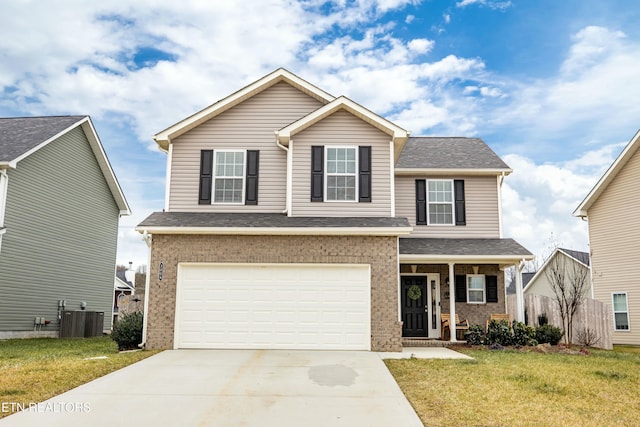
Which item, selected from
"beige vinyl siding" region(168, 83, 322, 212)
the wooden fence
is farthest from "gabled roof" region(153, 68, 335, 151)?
the wooden fence

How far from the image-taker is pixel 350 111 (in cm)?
1586

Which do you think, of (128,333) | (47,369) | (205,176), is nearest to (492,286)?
(205,176)

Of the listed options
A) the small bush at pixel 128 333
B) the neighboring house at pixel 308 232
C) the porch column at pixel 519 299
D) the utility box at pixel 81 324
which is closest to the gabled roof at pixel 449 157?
the neighboring house at pixel 308 232

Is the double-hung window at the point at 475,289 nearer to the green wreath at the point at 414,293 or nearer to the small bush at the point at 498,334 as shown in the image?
the green wreath at the point at 414,293

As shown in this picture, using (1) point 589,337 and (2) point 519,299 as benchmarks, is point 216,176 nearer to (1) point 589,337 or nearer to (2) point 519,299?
(2) point 519,299

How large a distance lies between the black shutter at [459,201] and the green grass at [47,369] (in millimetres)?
10530

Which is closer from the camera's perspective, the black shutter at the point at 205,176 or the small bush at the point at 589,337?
the black shutter at the point at 205,176

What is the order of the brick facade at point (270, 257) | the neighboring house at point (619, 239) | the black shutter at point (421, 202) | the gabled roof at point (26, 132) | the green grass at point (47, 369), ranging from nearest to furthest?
the green grass at point (47, 369), the brick facade at point (270, 257), the black shutter at point (421, 202), the gabled roof at point (26, 132), the neighboring house at point (619, 239)

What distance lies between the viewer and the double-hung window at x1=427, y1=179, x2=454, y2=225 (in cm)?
1881

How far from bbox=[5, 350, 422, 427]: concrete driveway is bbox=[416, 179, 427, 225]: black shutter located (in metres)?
7.32

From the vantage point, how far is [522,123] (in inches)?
921

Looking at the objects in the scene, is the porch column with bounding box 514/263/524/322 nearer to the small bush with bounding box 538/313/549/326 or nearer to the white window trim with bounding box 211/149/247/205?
the small bush with bounding box 538/313/549/326

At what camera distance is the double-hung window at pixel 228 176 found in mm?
16344

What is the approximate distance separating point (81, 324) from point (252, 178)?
11.1 metres
